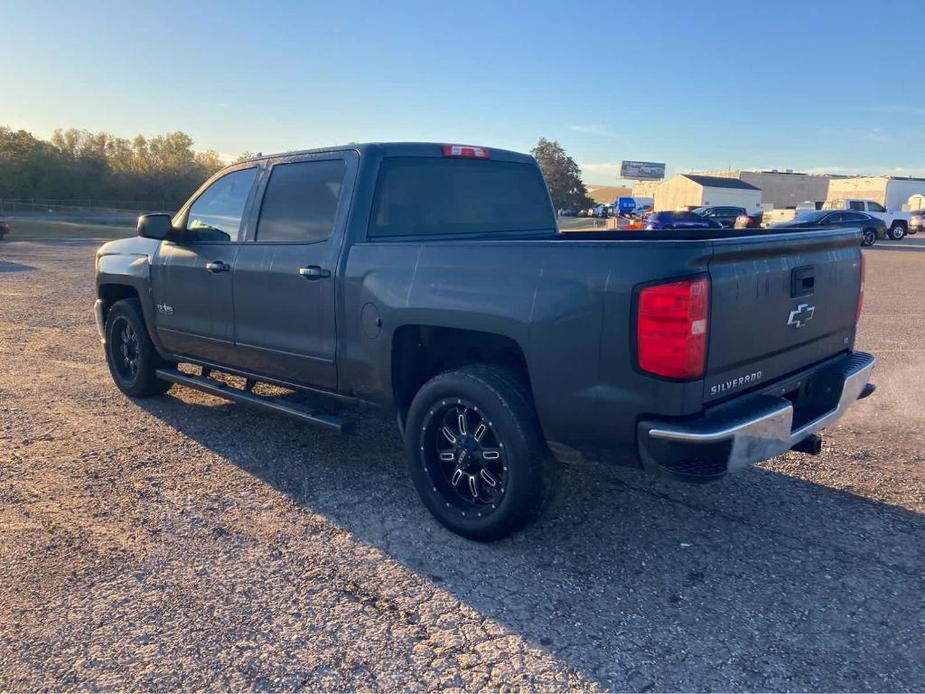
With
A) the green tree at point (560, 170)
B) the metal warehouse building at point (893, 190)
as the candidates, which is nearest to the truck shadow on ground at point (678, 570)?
the green tree at point (560, 170)

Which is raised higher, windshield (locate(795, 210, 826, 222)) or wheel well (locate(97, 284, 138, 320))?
windshield (locate(795, 210, 826, 222))

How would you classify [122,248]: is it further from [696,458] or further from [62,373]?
[696,458]

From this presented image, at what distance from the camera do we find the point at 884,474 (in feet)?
15.4

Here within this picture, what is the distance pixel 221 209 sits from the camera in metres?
5.34

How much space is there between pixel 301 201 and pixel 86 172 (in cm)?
7342

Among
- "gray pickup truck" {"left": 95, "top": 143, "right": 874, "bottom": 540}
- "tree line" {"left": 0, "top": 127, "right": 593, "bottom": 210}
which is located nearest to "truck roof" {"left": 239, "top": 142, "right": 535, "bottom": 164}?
"gray pickup truck" {"left": 95, "top": 143, "right": 874, "bottom": 540}

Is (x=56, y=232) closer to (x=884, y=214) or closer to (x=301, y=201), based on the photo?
(x=301, y=201)

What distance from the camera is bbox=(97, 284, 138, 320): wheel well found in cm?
646

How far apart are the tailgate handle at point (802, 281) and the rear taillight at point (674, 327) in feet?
2.51

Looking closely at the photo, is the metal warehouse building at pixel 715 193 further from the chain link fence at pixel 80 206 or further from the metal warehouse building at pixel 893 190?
the chain link fence at pixel 80 206

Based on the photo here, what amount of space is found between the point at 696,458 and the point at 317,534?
1944mm

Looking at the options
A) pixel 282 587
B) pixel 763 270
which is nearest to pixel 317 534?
pixel 282 587

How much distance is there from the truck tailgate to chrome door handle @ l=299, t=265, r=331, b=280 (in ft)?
7.24

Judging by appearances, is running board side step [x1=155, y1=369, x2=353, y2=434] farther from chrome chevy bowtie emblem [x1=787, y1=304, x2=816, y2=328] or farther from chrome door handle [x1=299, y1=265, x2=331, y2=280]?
chrome chevy bowtie emblem [x1=787, y1=304, x2=816, y2=328]
